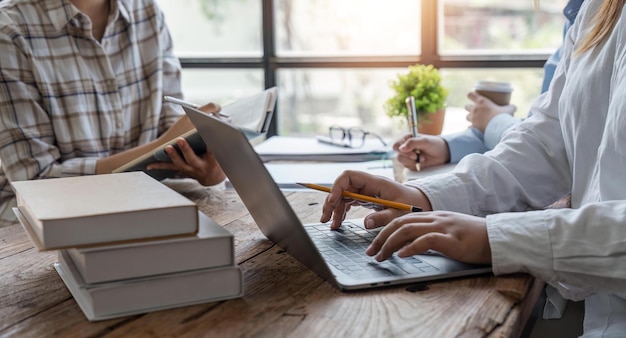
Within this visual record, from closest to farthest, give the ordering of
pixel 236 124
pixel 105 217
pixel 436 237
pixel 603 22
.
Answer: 1. pixel 105 217
2. pixel 436 237
3. pixel 603 22
4. pixel 236 124

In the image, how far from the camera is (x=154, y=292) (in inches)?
31.5

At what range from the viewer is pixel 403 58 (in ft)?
11.8

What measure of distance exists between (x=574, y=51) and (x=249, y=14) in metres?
2.75

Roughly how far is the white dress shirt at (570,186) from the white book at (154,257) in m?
0.33

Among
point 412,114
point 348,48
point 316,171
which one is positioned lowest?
point 316,171

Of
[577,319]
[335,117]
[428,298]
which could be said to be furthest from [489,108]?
[335,117]

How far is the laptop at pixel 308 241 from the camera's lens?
861mm

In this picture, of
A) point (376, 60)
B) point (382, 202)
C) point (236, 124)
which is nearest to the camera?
point (382, 202)

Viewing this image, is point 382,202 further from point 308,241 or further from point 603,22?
point 603,22

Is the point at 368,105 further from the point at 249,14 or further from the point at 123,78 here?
the point at 123,78

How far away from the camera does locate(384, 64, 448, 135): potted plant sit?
2076 mm

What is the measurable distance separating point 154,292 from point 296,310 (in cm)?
15

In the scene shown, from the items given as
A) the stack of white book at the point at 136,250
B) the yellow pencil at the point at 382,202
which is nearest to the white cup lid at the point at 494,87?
the yellow pencil at the point at 382,202

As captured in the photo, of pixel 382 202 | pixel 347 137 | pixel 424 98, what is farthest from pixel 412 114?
pixel 382 202
